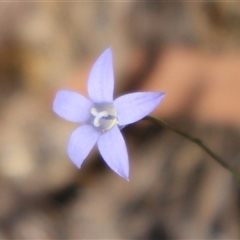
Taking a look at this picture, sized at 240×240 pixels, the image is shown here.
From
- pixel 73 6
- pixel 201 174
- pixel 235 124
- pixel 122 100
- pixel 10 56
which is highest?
pixel 73 6

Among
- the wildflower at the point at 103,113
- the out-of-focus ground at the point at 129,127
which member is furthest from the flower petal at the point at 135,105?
the out-of-focus ground at the point at 129,127

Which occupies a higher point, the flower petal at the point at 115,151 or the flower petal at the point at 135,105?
the flower petal at the point at 135,105

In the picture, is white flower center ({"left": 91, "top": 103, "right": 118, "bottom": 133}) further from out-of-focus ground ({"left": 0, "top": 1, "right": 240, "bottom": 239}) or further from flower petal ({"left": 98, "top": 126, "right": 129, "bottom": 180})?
out-of-focus ground ({"left": 0, "top": 1, "right": 240, "bottom": 239})

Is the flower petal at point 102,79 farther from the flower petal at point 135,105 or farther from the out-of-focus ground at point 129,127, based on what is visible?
the out-of-focus ground at point 129,127

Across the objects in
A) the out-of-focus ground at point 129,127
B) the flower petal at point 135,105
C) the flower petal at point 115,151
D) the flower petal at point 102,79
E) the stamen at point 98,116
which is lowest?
the flower petal at point 115,151

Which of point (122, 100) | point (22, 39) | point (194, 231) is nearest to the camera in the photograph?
point (122, 100)

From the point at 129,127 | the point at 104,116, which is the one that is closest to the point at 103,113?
the point at 104,116

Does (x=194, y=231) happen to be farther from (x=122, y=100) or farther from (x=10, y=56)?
(x=10, y=56)

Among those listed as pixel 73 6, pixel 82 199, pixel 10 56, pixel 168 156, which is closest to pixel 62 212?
pixel 82 199
